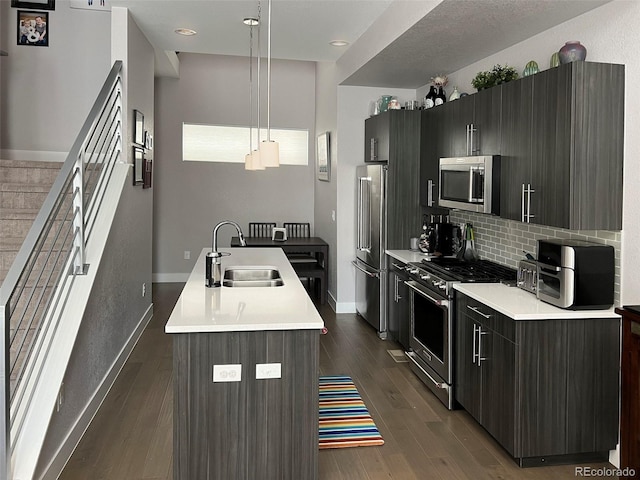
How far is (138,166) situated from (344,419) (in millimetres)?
2880

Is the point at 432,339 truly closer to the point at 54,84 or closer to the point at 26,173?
the point at 26,173

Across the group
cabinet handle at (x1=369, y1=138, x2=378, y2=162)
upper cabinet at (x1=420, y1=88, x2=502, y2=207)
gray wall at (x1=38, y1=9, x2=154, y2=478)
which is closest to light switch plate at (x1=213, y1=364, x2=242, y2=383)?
gray wall at (x1=38, y1=9, x2=154, y2=478)

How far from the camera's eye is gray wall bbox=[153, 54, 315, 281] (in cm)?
820

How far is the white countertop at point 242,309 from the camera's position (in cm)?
250

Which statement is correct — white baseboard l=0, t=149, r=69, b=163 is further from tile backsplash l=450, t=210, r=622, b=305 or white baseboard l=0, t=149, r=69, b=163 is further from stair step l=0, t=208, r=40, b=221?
tile backsplash l=450, t=210, r=622, b=305

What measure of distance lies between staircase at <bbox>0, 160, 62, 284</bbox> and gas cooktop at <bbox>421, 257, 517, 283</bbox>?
282 cm

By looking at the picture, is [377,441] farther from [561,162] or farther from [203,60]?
[203,60]

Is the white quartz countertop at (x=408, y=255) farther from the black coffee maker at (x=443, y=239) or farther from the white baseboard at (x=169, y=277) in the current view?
the white baseboard at (x=169, y=277)

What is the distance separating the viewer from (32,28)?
526 centimetres

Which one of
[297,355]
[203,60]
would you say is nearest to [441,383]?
[297,355]

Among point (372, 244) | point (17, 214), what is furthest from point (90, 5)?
point (372, 244)

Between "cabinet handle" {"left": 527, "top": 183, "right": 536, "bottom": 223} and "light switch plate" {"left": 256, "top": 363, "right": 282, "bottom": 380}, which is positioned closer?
"light switch plate" {"left": 256, "top": 363, "right": 282, "bottom": 380}

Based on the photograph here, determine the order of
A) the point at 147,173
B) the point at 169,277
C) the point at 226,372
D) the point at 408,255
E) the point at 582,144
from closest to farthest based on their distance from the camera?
the point at 226,372, the point at 582,144, the point at 408,255, the point at 147,173, the point at 169,277

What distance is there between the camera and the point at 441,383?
12.9ft
